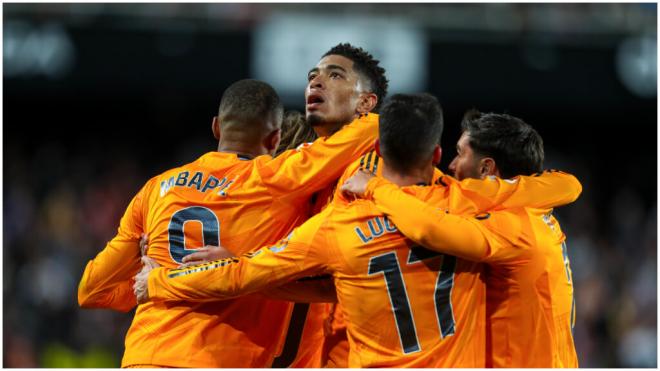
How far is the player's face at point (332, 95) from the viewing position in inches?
177

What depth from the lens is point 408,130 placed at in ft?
11.9

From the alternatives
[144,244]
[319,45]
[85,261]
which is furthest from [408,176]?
[85,261]

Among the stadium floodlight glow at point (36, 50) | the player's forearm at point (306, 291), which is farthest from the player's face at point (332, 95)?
the stadium floodlight glow at point (36, 50)

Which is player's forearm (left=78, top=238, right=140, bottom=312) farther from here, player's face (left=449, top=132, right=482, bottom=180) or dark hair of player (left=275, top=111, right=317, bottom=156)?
player's face (left=449, top=132, right=482, bottom=180)

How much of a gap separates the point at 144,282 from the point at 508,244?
5.07ft

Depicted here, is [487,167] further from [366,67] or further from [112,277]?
[112,277]

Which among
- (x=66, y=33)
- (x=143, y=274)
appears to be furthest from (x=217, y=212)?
(x=66, y=33)

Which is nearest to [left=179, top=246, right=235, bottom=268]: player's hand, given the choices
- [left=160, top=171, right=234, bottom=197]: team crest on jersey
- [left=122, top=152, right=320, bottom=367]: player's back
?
[left=122, top=152, right=320, bottom=367]: player's back

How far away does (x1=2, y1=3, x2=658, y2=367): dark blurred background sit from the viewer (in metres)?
11.3

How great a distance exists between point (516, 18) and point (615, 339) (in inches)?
167

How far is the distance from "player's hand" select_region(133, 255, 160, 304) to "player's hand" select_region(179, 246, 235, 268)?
160mm

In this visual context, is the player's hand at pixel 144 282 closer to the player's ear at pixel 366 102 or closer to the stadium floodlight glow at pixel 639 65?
the player's ear at pixel 366 102

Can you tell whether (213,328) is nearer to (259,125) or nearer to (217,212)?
(217,212)

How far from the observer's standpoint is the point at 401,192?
11.8 feet
